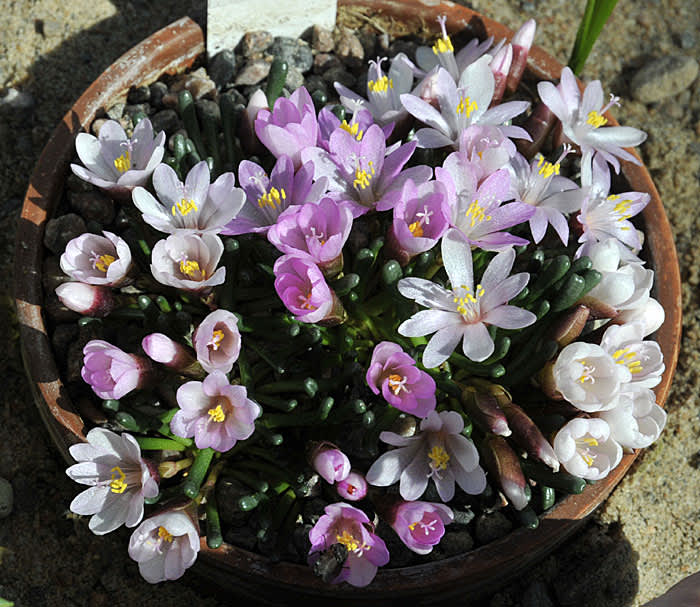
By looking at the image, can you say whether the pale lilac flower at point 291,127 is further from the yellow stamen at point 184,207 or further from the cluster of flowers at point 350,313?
the yellow stamen at point 184,207

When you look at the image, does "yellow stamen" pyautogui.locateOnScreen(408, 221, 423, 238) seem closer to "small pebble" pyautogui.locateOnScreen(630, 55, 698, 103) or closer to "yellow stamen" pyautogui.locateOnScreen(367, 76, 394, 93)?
"yellow stamen" pyautogui.locateOnScreen(367, 76, 394, 93)

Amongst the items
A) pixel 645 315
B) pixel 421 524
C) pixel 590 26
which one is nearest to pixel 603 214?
pixel 645 315

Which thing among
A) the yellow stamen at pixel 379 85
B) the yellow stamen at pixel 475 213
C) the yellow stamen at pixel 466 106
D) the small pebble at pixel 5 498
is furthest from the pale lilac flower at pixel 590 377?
the small pebble at pixel 5 498

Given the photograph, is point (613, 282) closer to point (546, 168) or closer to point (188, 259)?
point (546, 168)

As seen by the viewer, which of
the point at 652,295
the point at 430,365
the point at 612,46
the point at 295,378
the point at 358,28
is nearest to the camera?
the point at 430,365

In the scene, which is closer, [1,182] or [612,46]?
[1,182]

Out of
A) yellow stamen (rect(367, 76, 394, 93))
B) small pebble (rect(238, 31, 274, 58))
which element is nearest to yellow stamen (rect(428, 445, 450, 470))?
yellow stamen (rect(367, 76, 394, 93))

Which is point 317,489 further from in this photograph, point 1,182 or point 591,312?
point 1,182

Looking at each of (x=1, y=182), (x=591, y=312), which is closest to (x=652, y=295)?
(x=591, y=312)
